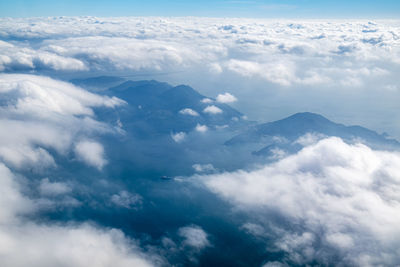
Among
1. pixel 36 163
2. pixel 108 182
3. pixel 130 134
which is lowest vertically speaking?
pixel 108 182

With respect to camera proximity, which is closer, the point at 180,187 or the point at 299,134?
the point at 180,187

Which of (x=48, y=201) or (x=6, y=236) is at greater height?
(x=48, y=201)

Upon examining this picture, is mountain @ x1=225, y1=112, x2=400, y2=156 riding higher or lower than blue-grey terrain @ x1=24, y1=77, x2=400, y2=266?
higher

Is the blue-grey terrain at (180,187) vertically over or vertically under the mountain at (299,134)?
under

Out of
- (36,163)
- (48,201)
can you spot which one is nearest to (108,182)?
(48,201)

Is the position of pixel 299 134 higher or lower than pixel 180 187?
higher

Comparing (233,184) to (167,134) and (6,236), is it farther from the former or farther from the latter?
(167,134)

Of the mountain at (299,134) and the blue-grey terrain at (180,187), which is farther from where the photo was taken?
the mountain at (299,134)

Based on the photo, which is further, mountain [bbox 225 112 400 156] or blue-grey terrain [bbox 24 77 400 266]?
mountain [bbox 225 112 400 156]
